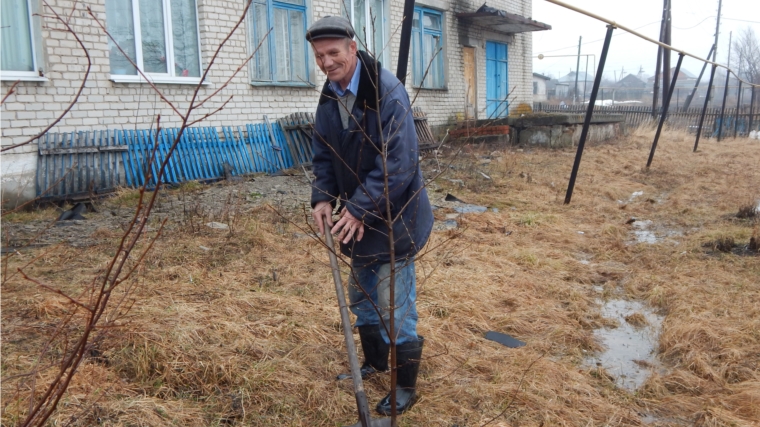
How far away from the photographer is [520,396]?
264cm

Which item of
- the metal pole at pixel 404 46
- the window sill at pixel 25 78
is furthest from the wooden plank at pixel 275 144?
the metal pole at pixel 404 46

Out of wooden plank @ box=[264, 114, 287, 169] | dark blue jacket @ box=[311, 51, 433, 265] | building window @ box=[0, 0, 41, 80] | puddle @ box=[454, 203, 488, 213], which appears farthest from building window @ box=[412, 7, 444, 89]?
dark blue jacket @ box=[311, 51, 433, 265]

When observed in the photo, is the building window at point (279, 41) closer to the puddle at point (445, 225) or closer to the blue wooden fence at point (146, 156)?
the blue wooden fence at point (146, 156)

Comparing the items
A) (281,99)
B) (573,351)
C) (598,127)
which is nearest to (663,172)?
(598,127)

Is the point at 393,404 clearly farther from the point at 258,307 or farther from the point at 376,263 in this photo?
the point at 258,307

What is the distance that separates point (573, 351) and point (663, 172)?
8.74 m

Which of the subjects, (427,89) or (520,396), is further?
(427,89)

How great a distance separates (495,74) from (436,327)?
14244mm

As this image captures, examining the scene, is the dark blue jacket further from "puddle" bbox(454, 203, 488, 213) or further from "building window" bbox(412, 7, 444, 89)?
"building window" bbox(412, 7, 444, 89)

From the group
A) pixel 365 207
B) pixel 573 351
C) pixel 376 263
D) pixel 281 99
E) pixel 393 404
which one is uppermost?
pixel 281 99

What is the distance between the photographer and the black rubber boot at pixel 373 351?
8.86 ft

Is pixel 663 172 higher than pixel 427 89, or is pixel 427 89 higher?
pixel 427 89

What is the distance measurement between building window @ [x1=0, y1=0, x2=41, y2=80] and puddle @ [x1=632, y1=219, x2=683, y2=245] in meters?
7.28

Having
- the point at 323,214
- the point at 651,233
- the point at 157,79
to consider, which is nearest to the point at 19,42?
the point at 157,79
